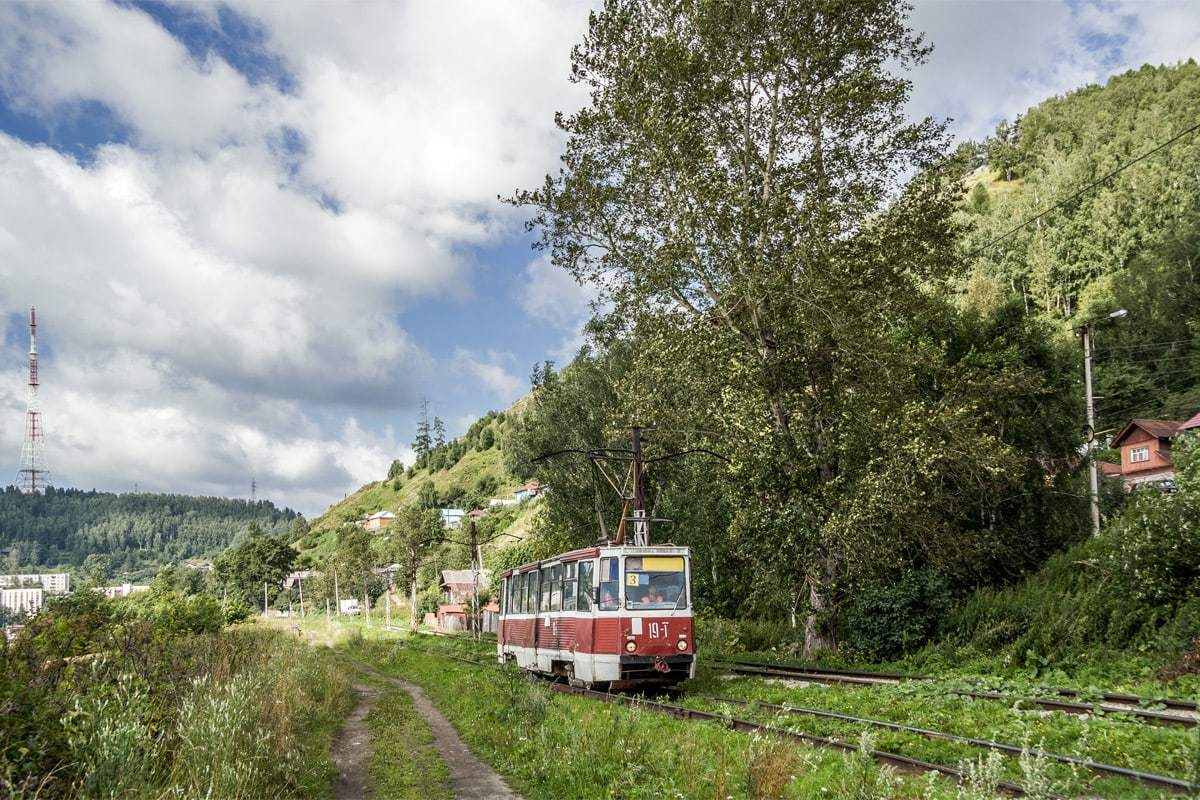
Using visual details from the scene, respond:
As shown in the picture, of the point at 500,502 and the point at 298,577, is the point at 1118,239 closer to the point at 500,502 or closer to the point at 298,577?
the point at 500,502

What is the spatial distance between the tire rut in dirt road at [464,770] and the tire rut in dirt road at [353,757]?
0.46m

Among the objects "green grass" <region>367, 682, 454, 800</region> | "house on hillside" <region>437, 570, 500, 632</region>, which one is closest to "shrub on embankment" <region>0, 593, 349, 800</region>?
"green grass" <region>367, 682, 454, 800</region>

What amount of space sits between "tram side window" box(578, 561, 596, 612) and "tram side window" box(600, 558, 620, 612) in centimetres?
44

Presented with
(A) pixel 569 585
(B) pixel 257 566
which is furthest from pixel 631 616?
(B) pixel 257 566

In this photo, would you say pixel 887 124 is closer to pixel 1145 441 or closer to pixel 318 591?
pixel 1145 441

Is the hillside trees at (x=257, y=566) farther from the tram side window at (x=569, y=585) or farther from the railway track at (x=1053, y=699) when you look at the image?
the railway track at (x=1053, y=699)

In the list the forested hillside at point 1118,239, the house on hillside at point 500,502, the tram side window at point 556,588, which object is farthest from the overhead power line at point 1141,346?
the house on hillside at point 500,502

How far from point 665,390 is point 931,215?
9314 mm

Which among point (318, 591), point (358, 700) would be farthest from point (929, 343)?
point (318, 591)

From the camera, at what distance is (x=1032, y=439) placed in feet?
96.9

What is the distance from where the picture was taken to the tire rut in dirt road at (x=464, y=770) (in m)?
11.1

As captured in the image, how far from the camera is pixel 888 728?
472 inches

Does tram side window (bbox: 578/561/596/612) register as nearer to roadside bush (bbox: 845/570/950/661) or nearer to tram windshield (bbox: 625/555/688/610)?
tram windshield (bbox: 625/555/688/610)

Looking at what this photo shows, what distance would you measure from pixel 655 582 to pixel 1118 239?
290 ft
